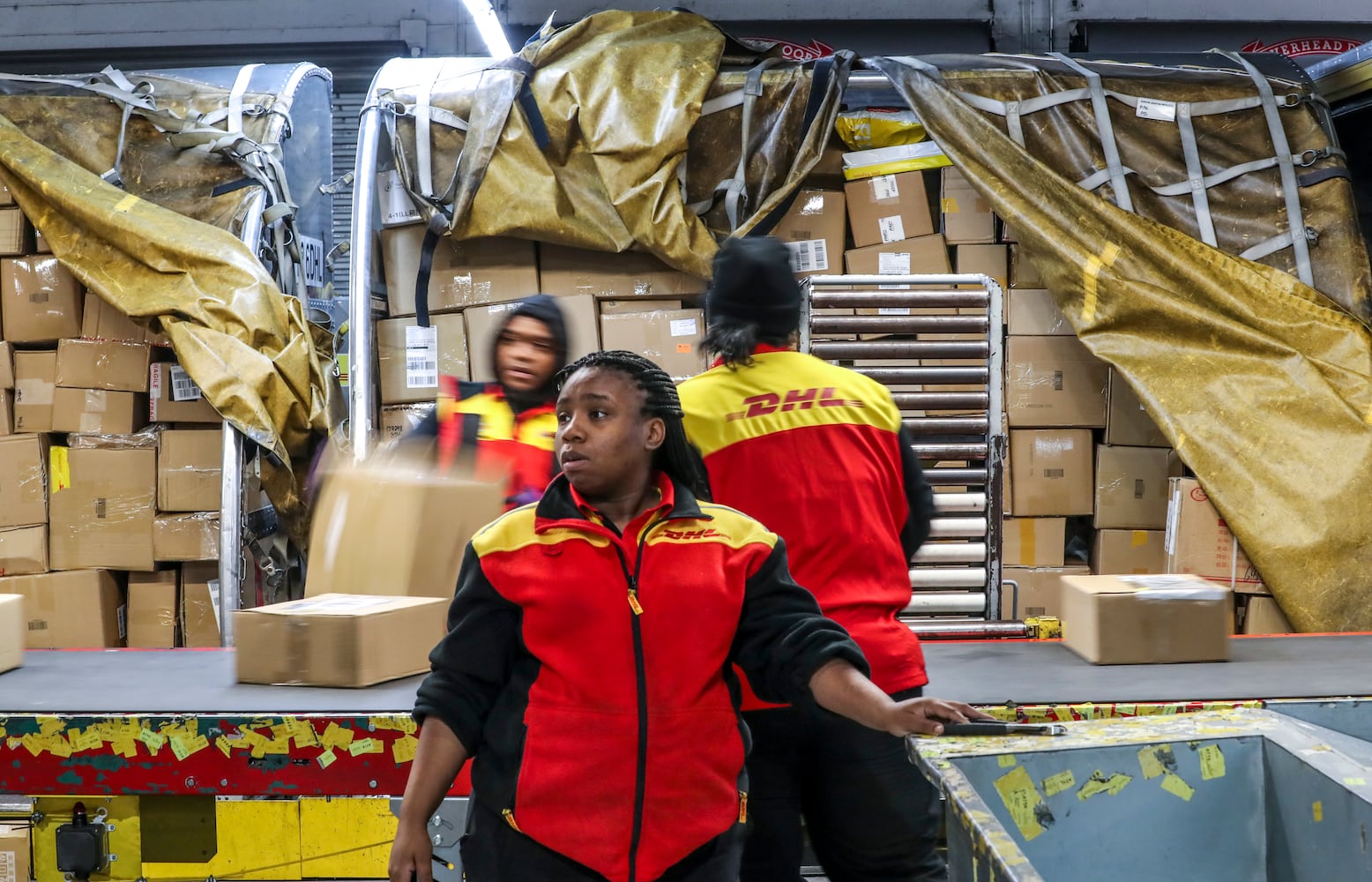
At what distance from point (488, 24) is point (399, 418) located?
2594 millimetres

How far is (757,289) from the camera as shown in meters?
2.40

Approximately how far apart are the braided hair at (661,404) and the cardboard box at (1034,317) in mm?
3883

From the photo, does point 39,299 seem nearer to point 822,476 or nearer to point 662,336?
point 662,336

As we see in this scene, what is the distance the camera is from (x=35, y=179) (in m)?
5.14

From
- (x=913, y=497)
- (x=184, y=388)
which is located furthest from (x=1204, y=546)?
(x=184, y=388)

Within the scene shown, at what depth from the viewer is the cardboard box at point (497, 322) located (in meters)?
5.26

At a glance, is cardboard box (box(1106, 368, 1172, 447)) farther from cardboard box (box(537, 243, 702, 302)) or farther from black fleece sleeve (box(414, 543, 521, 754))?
black fleece sleeve (box(414, 543, 521, 754))

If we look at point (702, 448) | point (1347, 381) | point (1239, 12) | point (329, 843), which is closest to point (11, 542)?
point (329, 843)

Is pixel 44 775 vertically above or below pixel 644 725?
below

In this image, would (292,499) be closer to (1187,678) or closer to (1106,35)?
(1187,678)

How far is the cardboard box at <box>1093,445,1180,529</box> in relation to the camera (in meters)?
5.39

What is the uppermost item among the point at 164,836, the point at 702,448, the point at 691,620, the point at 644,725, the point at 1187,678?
the point at 702,448

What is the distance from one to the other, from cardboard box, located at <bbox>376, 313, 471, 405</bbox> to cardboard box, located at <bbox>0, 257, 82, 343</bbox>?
145 cm

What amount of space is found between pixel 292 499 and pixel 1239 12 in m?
7.74
